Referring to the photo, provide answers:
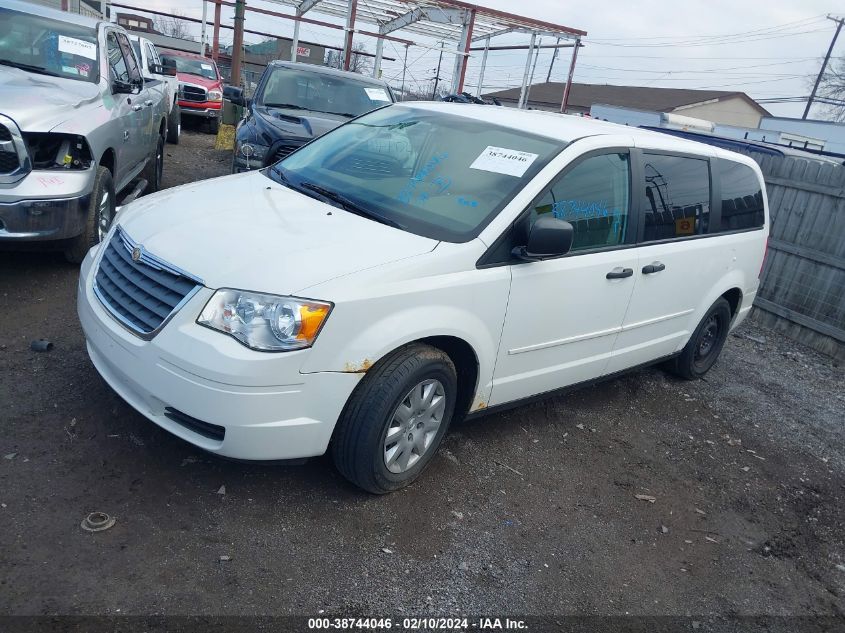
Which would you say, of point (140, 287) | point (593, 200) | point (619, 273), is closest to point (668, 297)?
point (619, 273)

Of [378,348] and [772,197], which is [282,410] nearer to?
[378,348]

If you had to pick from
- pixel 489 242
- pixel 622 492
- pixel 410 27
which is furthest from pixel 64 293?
pixel 410 27

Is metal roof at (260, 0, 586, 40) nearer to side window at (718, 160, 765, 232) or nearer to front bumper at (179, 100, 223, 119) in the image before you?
front bumper at (179, 100, 223, 119)

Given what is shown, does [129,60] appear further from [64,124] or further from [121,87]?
[64,124]

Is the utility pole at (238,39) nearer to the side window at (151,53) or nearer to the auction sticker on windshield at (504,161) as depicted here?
the side window at (151,53)

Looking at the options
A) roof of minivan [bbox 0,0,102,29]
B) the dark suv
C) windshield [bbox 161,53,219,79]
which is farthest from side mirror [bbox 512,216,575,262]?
windshield [bbox 161,53,219,79]

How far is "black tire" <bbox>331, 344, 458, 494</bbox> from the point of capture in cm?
293

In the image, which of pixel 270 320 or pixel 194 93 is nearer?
pixel 270 320

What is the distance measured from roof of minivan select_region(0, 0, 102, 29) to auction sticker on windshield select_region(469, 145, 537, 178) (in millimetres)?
4408

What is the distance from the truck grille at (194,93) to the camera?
14.8 m

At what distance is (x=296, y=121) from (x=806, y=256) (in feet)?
20.0

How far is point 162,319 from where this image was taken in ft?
9.32

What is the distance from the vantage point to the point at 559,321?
369 cm

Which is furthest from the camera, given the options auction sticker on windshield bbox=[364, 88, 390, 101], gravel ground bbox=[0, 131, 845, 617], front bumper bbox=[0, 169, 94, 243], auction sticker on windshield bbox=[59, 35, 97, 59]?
auction sticker on windshield bbox=[364, 88, 390, 101]
